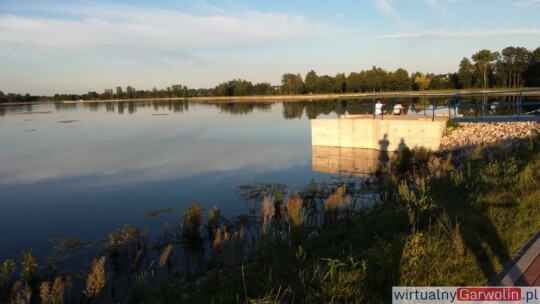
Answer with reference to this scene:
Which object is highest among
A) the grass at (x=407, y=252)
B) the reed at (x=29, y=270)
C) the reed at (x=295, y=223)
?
the grass at (x=407, y=252)

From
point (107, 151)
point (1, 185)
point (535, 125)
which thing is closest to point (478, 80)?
point (535, 125)

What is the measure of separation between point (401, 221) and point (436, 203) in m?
1.00

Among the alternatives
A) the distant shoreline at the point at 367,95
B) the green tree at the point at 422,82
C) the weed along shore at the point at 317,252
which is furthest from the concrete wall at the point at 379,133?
the green tree at the point at 422,82

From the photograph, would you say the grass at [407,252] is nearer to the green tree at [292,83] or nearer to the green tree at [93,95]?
the green tree at [292,83]

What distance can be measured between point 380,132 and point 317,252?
58.7ft

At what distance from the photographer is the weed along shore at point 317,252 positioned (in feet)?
16.5

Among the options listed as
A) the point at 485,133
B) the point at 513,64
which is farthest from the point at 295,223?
the point at 513,64

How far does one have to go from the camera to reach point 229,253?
862 cm

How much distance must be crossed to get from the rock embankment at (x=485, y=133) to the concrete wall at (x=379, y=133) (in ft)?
2.24

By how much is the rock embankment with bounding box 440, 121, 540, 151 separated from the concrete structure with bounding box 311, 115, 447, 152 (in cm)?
69

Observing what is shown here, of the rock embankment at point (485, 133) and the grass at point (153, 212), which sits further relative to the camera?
the rock embankment at point (485, 133)

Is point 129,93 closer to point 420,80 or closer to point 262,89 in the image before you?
point 262,89

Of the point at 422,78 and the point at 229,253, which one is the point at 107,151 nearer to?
the point at 229,253

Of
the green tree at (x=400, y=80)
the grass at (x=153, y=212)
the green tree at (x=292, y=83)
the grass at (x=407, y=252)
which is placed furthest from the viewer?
the green tree at (x=292, y=83)
